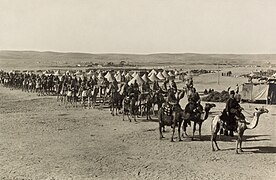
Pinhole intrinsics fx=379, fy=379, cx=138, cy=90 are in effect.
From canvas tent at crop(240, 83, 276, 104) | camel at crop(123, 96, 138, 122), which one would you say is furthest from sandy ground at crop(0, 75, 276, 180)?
canvas tent at crop(240, 83, 276, 104)

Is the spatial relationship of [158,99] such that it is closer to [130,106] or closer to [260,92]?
[130,106]

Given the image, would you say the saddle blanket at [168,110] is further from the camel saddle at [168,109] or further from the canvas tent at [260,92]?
the canvas tent at [260,92]

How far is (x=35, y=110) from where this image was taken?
1920 cm

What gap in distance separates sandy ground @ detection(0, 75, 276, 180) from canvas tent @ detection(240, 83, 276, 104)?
13.7 ft

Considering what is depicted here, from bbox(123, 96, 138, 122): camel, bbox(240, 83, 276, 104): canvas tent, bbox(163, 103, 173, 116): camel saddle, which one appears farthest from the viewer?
bbox(240, 83, 276, 104): canvas tent

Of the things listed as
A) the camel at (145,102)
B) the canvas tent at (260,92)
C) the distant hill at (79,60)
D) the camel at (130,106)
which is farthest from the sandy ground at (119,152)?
the distant hill at (79,60)

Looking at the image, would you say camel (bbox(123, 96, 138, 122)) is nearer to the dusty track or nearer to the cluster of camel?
the cluster of camel

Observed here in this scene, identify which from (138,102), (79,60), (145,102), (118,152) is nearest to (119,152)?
(118,152)

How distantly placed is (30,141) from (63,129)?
2042 millimetres

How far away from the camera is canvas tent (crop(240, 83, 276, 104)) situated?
65.9 ft

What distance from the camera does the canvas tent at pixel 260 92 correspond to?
791 inches

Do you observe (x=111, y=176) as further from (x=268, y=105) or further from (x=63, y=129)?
(x=268, y=105)

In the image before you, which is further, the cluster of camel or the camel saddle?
the camel saddle

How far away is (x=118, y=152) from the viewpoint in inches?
428
